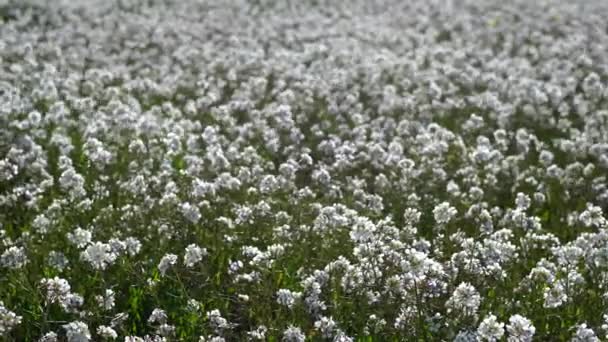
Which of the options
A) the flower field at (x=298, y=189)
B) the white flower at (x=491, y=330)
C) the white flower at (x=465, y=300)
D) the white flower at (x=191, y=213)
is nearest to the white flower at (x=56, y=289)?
the flower field at (x=298, y=189)

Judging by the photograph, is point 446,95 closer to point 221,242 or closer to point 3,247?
point 221,242

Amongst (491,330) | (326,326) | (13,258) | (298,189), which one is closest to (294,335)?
(326,326)

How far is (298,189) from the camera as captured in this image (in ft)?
23.6

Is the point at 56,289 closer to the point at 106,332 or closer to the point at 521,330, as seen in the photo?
the point at 106,332

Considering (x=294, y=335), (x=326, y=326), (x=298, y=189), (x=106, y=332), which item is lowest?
(x=106, y=332)

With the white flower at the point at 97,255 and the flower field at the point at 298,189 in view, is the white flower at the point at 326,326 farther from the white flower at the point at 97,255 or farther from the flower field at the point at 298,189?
the white flower at the point at 97,255

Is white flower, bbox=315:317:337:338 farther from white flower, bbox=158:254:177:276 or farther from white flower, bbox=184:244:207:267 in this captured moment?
white flower, bbox=158:254:177:276

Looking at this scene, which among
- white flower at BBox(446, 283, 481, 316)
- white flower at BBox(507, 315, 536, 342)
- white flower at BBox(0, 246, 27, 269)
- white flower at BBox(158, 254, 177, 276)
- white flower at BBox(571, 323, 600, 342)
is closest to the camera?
white flower at BBox(507, 315, 536, 342)

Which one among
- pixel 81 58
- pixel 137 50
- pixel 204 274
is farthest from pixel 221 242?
pixel 137 50

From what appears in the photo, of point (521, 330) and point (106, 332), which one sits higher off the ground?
point (521, 330)

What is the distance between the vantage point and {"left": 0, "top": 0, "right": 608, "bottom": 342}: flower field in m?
5.11

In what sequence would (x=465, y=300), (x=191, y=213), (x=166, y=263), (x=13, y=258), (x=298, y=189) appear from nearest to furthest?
1. (x=465, y=300)
2. (x=166, y=263)
3. (x=13, y=258)
4. (x=191, y=213)
5. (x=298, y=189)

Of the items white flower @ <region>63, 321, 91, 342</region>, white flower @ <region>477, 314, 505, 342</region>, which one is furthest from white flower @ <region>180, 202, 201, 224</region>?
white flower @ <region>477, 314, 505, 342</region>

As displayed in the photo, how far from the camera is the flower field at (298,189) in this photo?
5109mm
